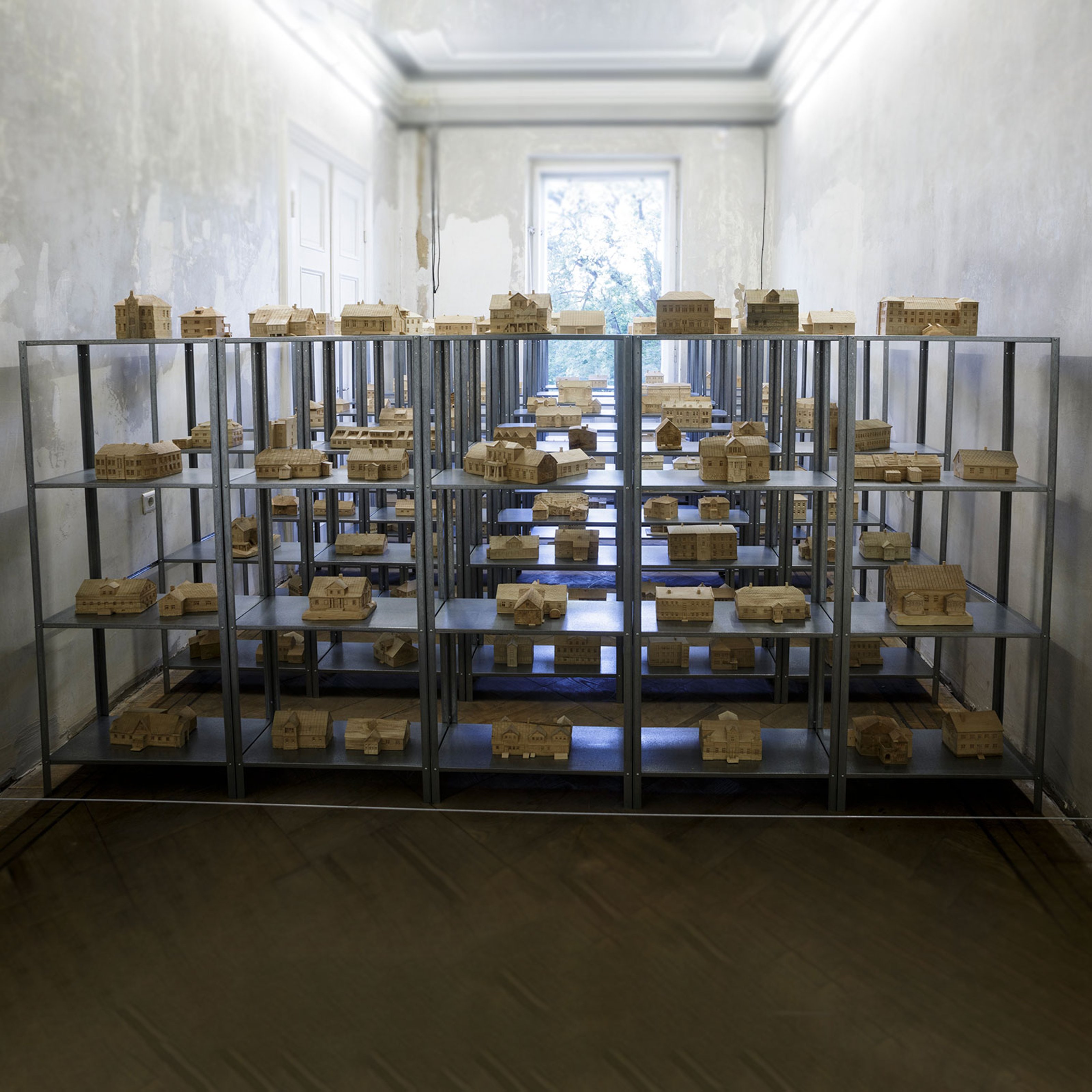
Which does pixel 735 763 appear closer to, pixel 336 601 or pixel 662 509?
pixel 336 601

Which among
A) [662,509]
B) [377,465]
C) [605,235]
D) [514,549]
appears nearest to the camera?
[377,465]

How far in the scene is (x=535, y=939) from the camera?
12.8 feet

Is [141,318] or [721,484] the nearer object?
[721,484]

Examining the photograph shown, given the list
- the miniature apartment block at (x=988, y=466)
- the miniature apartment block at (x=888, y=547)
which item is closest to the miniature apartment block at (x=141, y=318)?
the miniature apartment block at (x=988, y=466)

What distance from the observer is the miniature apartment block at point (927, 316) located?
4.90 m

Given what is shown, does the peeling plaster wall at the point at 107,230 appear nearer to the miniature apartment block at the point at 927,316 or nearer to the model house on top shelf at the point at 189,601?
the model house on top shelf at the point at 189,601

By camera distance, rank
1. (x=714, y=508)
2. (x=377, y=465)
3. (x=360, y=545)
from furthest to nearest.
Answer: (x=714, y=508)
(x=360, y=545)
(x=377, y=465)

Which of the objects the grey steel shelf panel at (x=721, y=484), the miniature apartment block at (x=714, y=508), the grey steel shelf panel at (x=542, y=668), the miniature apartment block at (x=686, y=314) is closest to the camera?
the grey steel shelf panel at (x=721, y=484)

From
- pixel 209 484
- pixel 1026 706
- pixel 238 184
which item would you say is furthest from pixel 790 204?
pixel 209 484

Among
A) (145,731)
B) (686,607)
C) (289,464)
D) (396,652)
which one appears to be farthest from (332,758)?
(686,607)

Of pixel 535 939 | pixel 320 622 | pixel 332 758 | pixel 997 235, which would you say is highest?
pixel 997 235

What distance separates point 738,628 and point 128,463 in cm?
286

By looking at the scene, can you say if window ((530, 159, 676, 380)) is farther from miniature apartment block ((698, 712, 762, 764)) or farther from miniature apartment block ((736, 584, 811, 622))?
miniature apartment block ((698, 712, 762, 764))

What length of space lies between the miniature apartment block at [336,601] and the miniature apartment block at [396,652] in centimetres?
106
